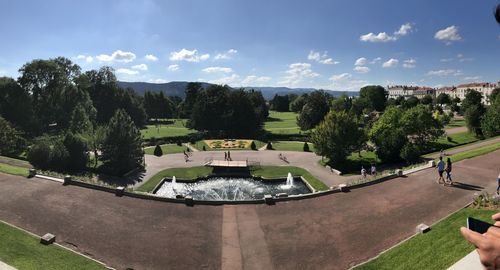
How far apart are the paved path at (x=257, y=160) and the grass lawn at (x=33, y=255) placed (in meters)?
20.0

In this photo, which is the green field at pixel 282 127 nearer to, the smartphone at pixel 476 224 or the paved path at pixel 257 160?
the paved path at pixel 257 160

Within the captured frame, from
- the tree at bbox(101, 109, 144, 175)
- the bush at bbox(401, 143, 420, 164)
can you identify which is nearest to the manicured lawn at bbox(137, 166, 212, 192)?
the tree at bbox(101, 109, 144, 175)

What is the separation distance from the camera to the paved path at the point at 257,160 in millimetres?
42369

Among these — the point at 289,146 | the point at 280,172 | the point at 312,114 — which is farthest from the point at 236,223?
the point at 312,114

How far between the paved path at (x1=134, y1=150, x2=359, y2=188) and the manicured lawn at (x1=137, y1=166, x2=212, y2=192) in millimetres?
1006

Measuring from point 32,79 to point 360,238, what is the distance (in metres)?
74.5

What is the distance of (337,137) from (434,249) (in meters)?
31.9

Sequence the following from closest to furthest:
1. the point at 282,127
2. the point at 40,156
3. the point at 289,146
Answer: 1. the point at 40,156
2. the point at 289,146
3. the point at 282,127

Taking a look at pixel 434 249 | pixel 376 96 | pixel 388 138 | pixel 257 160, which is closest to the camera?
pixel 434 249

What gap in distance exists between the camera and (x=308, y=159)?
52.4 metres

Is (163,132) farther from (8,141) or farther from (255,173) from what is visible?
(255,173)

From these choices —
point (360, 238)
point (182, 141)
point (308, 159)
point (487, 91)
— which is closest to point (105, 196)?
point (360, 238)

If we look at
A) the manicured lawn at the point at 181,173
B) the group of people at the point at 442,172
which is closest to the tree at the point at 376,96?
the manicured lawn at the point at 181,173

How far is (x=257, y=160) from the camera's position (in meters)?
52.4
